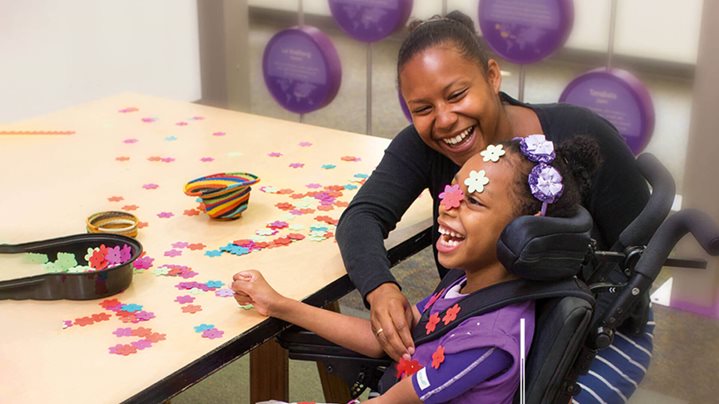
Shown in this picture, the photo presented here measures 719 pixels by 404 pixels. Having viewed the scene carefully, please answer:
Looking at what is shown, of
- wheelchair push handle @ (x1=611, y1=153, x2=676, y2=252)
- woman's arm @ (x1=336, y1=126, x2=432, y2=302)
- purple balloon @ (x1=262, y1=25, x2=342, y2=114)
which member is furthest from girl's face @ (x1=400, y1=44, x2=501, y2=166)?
purple balloon @ (x1=262, y1=25, x2=342, y2=114)

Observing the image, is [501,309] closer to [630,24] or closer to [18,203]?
[18,203]

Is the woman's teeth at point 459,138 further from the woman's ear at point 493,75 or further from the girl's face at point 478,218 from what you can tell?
the girl's face at point 478,218

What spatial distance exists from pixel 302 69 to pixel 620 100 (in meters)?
1.43

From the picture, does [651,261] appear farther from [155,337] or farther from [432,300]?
[155,337]

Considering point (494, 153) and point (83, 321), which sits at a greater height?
point (494, 153)

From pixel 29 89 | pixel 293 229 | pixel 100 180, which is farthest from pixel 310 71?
pixel 293 229

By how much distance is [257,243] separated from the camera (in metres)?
2.23

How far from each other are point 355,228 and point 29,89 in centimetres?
309

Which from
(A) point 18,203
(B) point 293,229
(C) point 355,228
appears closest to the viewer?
(C) point 355,228

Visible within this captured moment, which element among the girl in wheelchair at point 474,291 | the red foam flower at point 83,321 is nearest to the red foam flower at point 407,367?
the girl in wheelchair at point 474,291

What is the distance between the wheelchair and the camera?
1572mm

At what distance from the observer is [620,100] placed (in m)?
3.47

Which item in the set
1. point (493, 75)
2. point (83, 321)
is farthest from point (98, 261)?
point (493, 75)

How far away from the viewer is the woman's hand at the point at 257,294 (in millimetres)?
1878
